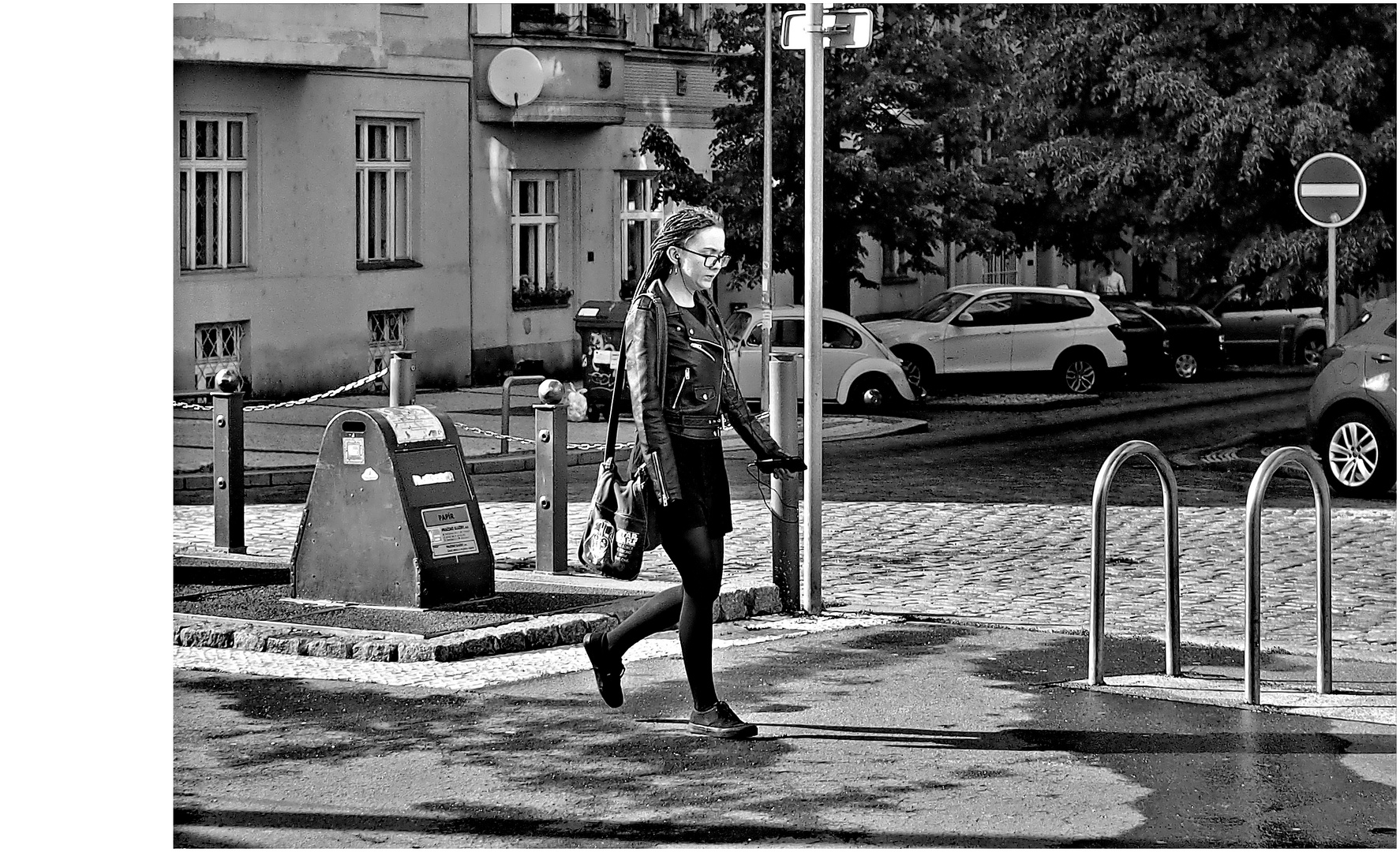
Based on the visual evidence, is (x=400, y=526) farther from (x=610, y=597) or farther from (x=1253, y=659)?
(x=1253, y=659)

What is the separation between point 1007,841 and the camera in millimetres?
6008

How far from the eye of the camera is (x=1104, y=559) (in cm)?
841

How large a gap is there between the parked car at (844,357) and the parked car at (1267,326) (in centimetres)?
1272

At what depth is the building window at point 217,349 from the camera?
23.7 meters

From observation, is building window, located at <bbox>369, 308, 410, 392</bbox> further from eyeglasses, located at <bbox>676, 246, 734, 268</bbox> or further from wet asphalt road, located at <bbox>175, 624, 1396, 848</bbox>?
eyeglasses, located at <bbox>676, 246, 734, 268</bbox>

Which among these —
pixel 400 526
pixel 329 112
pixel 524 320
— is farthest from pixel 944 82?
pixel 400 526

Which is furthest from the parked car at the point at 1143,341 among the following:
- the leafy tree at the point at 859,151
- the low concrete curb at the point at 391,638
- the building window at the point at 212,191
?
the low concrete curb at the point at 391,638

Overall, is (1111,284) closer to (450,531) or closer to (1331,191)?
(1331,191)

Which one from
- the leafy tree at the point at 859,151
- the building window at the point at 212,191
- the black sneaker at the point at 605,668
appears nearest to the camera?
the black sneaker at the point at 605,668

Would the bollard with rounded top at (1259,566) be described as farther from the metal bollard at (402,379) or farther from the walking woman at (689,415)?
the metal bollard at (402,379)

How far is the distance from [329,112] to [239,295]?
280 cm

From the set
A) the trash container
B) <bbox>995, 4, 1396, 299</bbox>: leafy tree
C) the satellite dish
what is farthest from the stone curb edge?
the satellite dish

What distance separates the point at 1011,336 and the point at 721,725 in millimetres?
20452

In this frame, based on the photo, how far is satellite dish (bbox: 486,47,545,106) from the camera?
28.0 m
